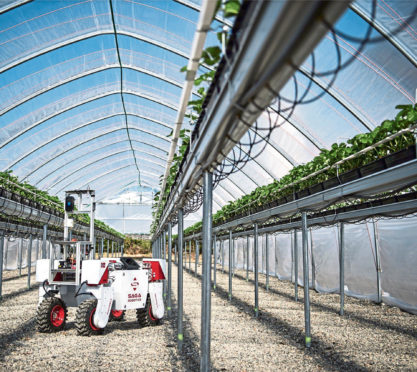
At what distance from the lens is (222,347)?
8.15 metres

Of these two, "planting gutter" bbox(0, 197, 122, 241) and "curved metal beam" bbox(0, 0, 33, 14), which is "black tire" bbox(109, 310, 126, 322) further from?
"curved metal beam" bbox(0, 0, 33, 14)

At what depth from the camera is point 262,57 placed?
254 centimetres

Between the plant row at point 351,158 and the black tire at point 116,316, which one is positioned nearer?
the plant row at point 351,158

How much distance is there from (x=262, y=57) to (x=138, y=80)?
1211 centimetres

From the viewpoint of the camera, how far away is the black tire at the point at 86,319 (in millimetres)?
8883

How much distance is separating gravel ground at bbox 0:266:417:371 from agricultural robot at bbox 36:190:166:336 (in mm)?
307

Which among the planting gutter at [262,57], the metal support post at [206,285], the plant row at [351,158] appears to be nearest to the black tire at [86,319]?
the metal support post at [206,285]

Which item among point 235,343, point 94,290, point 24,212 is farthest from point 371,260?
point 24,212

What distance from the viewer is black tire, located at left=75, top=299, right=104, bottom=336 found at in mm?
8883

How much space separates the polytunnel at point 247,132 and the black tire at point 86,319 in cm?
70

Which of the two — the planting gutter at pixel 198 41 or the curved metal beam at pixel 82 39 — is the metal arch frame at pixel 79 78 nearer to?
Result: the curved metal beam at pixel 82 39

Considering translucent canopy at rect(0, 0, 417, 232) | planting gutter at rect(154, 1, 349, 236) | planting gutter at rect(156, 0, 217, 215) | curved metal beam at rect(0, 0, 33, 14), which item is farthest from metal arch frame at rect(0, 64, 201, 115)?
planting gutter at rect(154, 1, 349, 236)

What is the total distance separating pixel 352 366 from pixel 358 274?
9.13 metres

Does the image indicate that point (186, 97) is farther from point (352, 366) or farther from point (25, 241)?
point (25, 241)
